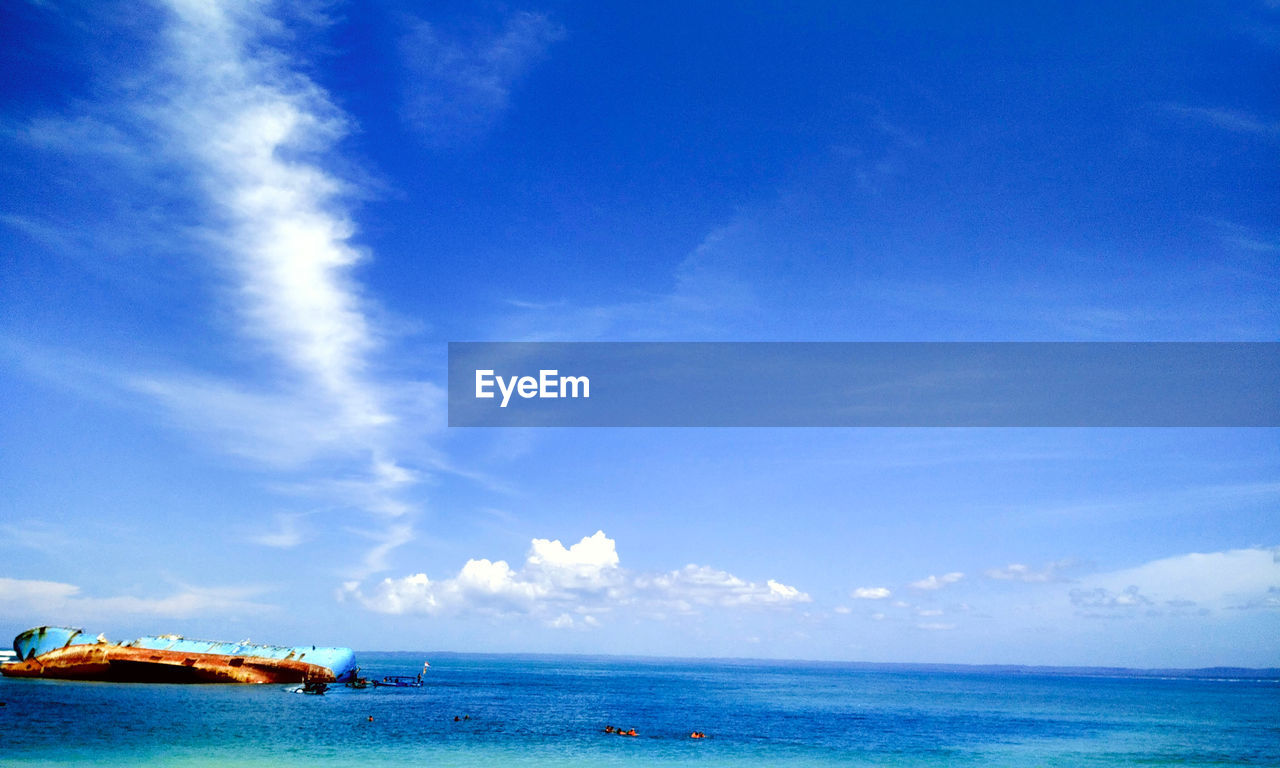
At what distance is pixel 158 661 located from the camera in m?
80.4

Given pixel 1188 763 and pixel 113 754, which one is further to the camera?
pixel 1188 763

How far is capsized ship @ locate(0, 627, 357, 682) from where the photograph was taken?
80175 mm

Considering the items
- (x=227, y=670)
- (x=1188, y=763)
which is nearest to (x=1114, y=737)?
(x=1188, y=763)

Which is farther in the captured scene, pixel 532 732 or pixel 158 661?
pixel 158 661

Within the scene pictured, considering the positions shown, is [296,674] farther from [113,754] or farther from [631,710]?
[113,754]

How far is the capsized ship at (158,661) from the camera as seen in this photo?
80175 mm

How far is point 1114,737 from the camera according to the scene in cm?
6378

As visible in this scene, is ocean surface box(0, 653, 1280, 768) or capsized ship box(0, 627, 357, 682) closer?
ocean surface box(0, 653, 1280, 768)

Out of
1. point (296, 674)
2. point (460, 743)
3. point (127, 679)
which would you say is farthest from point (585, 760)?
point (127, 679)

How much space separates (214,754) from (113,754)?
16.1 feet

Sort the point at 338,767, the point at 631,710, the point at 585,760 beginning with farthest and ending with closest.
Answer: the point at 631,710 < the point at 585,760 < the point at 338,767

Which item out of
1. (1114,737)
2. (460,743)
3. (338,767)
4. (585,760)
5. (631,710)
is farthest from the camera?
(631,710)

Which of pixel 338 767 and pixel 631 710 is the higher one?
pixel 338 767

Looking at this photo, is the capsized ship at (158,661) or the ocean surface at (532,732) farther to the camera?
the capsized ship at (158,661)
